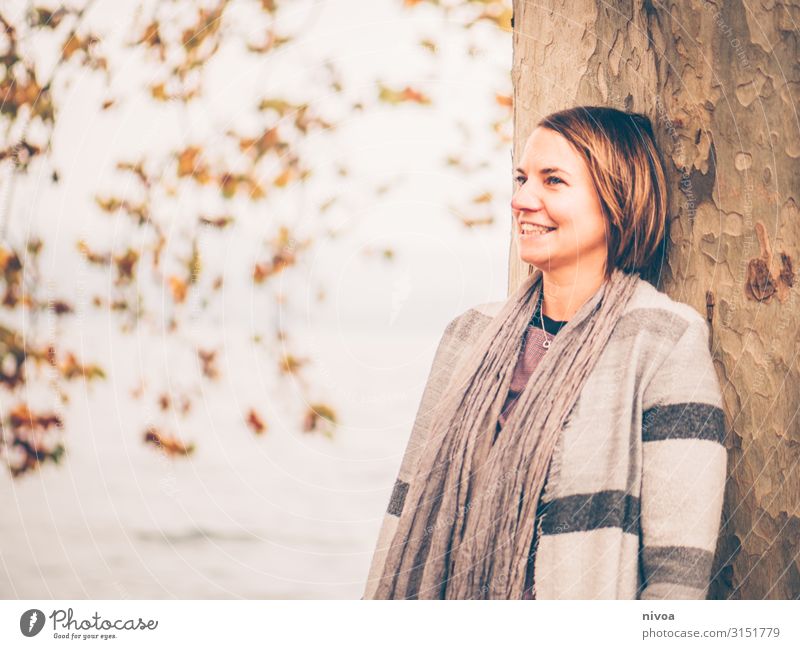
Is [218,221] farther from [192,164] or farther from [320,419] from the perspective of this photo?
[320,419]

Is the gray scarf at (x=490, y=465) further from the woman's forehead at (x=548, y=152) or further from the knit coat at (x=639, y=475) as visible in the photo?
the woman's forehead at (x=548, y=152)

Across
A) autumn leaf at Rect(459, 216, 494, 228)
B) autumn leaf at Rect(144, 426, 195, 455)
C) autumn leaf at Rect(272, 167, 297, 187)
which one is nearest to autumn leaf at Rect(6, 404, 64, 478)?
autumn leaf at Rect(144, 426, 195, 455)

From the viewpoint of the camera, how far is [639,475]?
3.50 feet

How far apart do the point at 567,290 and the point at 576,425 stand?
18 centimetres

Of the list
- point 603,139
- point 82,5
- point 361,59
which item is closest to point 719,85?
point 603,139

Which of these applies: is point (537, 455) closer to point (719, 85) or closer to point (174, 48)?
point (719, 85)

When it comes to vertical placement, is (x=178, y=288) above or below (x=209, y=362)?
above

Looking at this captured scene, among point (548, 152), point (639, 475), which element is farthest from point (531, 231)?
point (639, 475)

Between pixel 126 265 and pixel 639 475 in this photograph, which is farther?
pixel 126 265

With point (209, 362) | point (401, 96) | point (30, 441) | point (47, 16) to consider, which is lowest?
point (30, 441)

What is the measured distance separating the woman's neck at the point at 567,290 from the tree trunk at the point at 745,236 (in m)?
0.11

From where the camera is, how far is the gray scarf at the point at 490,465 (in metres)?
1.10

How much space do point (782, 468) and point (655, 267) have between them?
32 centimetres
